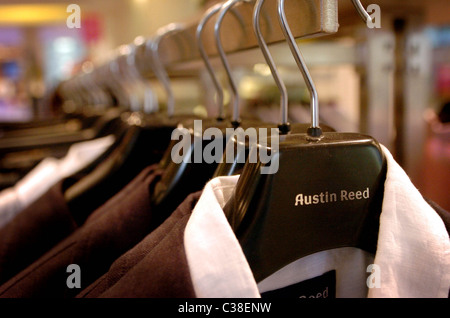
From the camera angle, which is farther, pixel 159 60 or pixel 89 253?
pixel 159 60

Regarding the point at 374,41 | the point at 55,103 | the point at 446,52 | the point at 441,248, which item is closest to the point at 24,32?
the point at 55,103

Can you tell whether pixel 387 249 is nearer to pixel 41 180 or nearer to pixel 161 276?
pixel 161 276

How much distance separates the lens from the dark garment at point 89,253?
0.57 metres

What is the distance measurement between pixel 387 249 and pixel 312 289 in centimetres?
12

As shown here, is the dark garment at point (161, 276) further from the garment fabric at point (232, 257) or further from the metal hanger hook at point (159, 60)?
the metal hanger hook at point (159, 60)

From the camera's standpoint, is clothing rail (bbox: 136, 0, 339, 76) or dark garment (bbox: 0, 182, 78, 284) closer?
clothing rail (bbox: 136, 0, 339, 76)

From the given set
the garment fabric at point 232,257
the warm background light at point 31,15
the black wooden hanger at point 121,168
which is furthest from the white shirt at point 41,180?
the warm background light at point 31,15

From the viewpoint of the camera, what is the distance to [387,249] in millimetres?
422

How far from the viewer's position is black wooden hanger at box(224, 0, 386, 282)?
427 mm

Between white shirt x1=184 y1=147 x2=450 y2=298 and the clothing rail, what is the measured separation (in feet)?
0.47

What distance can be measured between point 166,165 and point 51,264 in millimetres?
198

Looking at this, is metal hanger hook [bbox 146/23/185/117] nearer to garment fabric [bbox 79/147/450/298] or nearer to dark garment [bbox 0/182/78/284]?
dark garment [bbox 0/182/78/284]

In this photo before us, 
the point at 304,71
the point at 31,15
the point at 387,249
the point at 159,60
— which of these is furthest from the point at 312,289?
the point at 31,15

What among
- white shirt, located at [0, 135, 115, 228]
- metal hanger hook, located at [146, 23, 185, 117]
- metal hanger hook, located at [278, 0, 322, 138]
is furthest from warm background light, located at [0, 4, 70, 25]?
metal hanger hook, located at [278, 0, 322, 138]
